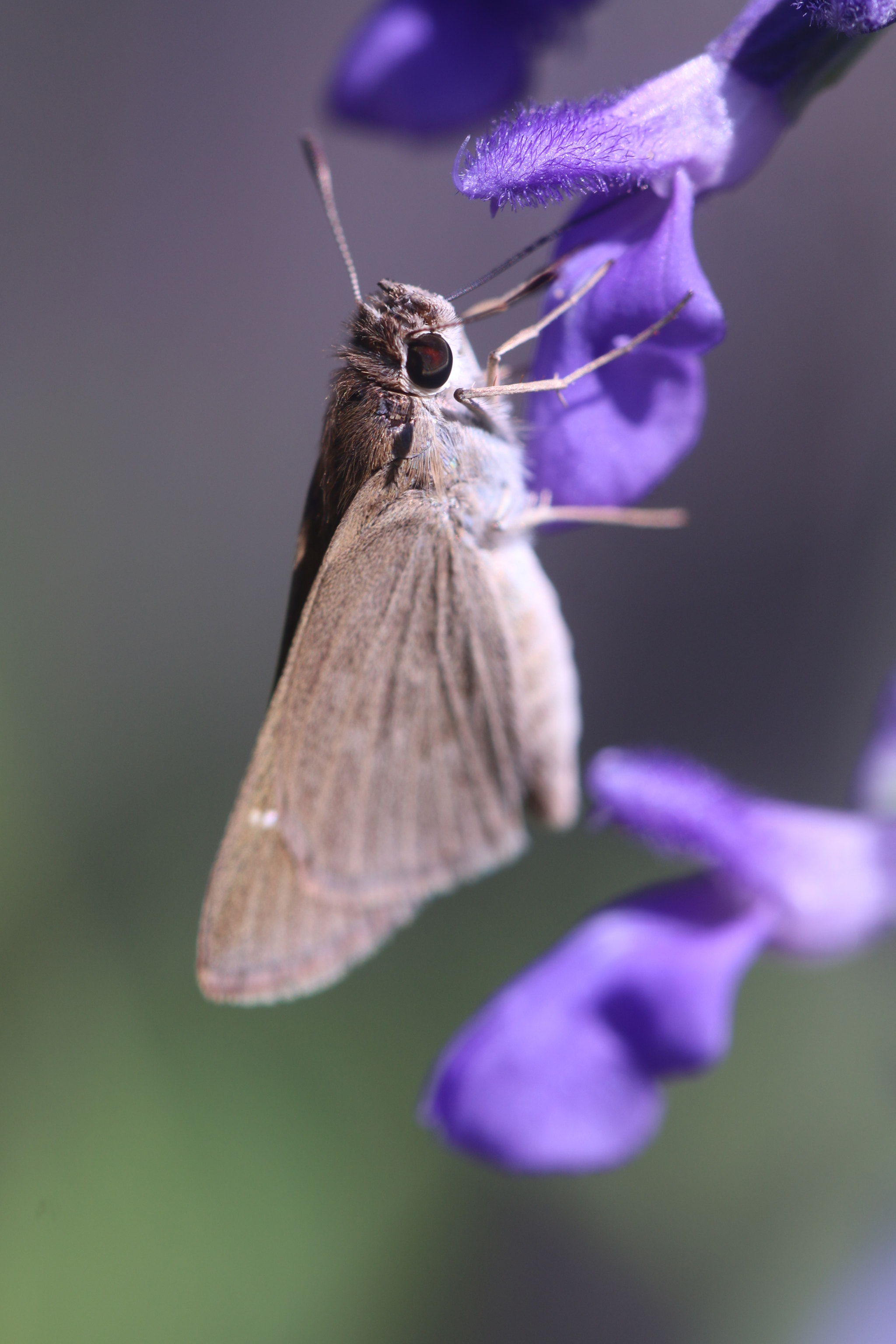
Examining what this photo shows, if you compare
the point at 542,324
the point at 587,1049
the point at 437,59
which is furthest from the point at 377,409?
the point at 587,1049

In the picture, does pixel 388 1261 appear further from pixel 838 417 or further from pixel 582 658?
pixel 838 417

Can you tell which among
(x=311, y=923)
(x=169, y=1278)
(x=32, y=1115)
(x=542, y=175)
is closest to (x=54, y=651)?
(x=32, y=1115)

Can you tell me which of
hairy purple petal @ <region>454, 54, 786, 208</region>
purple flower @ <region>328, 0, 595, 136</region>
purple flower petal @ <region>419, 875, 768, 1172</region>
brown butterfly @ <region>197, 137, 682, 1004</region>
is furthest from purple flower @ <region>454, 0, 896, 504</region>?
purple flower petal @ <region>419, 875, 768, 1172</region>

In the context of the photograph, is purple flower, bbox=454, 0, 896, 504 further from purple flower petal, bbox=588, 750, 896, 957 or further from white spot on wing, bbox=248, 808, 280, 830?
white spot on wing, bbox=248, 808, 280, 830

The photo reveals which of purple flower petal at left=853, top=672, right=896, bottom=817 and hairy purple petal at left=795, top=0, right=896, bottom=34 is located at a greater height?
hairy purple petal at left=795, top=0, right=896, bottom=34

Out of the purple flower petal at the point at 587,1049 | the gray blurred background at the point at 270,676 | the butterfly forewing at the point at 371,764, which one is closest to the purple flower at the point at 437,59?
the gray blurred background at the point at 270,676

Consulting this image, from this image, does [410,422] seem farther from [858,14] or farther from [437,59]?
[858,14]

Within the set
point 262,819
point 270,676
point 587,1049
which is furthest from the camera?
point 270,676

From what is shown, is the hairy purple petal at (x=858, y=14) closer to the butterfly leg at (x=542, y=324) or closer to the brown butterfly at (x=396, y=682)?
the butterfly leg at (x=542, y=324)
